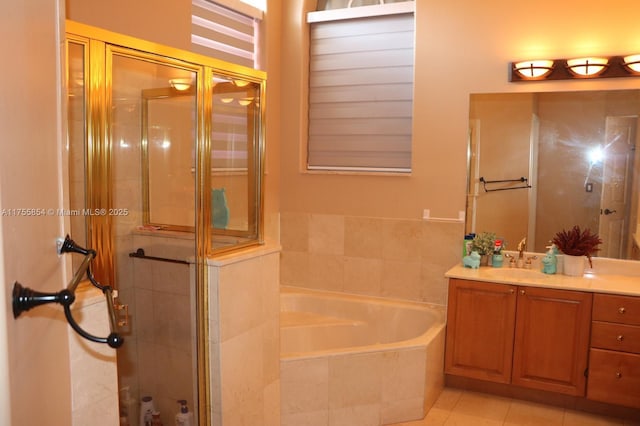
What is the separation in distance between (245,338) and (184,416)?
44 centimetres

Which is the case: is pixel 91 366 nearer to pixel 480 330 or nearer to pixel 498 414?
pixel 480 330

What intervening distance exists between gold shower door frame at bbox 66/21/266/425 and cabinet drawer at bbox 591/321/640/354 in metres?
2.01

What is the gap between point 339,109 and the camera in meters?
4.32

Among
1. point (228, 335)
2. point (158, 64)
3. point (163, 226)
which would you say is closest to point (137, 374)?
point (228, 335)

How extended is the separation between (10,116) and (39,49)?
0.21m

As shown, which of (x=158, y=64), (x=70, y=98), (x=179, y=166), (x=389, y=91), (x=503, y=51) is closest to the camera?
(x=70, y=98)

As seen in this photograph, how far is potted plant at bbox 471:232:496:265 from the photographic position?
376 centimetres

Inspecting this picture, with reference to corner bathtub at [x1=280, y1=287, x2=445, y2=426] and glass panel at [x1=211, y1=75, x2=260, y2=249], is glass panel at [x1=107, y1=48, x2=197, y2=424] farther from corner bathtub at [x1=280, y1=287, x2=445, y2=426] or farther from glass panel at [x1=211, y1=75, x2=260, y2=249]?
corner bathtub at [x1=280, y1=287, x2=445, y2=426]

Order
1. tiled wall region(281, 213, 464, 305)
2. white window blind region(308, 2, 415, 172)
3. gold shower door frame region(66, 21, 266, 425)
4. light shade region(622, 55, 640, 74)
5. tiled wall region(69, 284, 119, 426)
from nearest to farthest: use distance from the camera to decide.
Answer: tiled wall region(69, 284, 119, 426) < gold shower door frame region(66, 21, 266, 425) < light shade region(622, 55, 640, 74) < tiled wall region(281, 213, 464, 305) < white window blind region(308, 2, 415, 172)

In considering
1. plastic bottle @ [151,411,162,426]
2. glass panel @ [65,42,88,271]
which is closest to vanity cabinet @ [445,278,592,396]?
plastic bottle @ [151,411,162,426]

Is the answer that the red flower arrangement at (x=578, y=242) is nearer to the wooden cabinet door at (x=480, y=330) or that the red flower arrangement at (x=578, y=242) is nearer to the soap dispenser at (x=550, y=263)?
the soap dispenser at (x=550, y=263)

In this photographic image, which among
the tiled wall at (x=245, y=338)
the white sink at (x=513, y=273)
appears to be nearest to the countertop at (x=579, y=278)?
the white sink at (x=513, y=273)

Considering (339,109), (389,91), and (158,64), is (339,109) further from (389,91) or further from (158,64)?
(158,64)

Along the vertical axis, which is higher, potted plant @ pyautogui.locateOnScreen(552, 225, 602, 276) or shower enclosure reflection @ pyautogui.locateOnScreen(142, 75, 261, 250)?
shower enclosure reflection @ pyautogui.locateOnScreen(142, 75, 261, 250)
